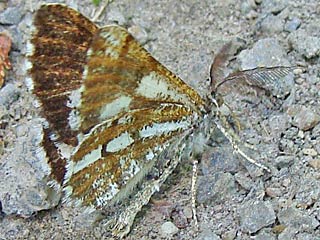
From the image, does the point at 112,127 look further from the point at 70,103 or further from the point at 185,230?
the point at 185,230

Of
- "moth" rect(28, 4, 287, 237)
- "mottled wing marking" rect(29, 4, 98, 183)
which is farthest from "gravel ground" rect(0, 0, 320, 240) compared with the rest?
"mottled wing marking" rect(29, 4, 98, 183)

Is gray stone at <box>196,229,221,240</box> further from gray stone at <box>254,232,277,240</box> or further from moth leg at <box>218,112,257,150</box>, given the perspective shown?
moth leg at <box>218,112,257,150</box>

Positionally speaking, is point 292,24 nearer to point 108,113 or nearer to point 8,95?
point 108,113

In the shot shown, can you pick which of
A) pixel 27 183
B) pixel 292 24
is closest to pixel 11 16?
pixel 27 183

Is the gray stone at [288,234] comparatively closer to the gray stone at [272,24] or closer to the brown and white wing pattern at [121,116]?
the brown and white wing pattern at [121,116]

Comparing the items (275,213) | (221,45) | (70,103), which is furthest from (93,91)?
(221,45)

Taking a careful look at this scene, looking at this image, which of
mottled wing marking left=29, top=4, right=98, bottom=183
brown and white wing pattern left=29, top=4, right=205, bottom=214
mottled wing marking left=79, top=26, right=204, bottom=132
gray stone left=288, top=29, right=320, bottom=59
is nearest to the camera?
mottled wing marking left=79, top=26, right=204, bottom=132
